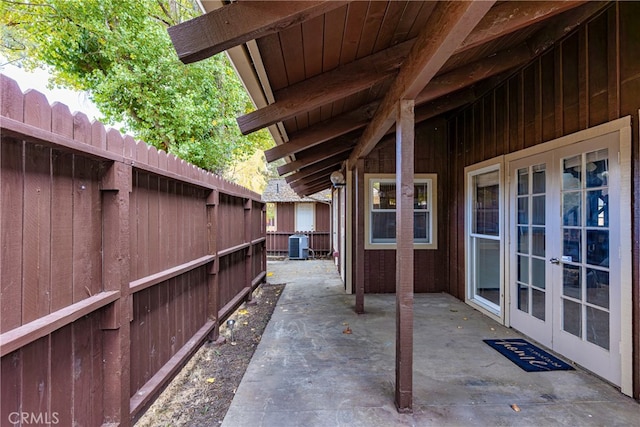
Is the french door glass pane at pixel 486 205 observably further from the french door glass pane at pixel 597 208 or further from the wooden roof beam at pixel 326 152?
the wooden roof beam at pixel 326 152

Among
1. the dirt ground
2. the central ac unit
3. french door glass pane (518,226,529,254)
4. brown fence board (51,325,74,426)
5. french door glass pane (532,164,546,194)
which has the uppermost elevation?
french door glass pane (532,164,546,194)

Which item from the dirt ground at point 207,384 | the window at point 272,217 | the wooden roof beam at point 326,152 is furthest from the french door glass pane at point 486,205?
the window at point 272,217

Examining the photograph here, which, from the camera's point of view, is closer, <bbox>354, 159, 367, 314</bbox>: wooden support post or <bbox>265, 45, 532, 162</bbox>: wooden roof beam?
<bbox>265, 45, 532, 162</bbox>: wooden roof beam

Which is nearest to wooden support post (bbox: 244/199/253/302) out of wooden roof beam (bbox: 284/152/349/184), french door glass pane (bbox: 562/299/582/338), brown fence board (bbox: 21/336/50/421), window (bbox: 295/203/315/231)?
wooden roof beam (bbox: 284/152/349/184)

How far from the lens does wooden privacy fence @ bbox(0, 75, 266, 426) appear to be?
1.25m

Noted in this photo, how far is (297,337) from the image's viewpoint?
376 cm

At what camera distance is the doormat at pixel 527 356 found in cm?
293

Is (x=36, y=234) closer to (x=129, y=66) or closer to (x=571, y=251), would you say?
(x=571, y=251)

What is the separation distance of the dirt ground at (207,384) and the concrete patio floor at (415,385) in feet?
0.40

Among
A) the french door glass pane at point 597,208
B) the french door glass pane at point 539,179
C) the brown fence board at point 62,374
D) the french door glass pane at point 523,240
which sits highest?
the french door glass pane at point 539,179

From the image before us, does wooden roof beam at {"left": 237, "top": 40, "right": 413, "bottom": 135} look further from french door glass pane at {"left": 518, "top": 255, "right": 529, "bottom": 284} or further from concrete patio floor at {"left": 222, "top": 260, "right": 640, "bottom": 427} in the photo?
french door glass pane at {"left": 518, "top": 255, "right": 529, "bottom": 284}

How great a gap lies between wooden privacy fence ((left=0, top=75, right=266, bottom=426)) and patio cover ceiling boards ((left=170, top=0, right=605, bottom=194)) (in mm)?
775

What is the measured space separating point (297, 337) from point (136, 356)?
1.96 meters

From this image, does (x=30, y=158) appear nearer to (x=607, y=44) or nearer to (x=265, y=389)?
(x=265, y=389)
